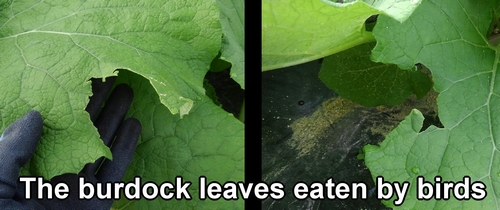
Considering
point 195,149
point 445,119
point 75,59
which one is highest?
point 75,59

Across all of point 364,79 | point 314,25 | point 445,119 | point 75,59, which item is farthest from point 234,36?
point 364,79

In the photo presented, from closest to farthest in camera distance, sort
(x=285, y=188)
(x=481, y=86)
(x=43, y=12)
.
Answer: (x=43, y=12)
(x=481, y=86)
(x=285, y=188)

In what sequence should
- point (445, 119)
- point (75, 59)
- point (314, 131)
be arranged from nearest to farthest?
point (75, 59), point (445, 119), point (314, 131)

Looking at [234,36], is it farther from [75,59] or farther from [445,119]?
[445,119]

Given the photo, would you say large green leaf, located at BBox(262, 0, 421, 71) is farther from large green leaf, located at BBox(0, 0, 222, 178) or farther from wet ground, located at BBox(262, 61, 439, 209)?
wet ground, located at BBox(262, 61, 439, 209)

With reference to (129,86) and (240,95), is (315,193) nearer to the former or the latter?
(240,95)

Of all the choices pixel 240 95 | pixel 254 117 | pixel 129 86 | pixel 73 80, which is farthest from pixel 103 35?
pixel 240 95
